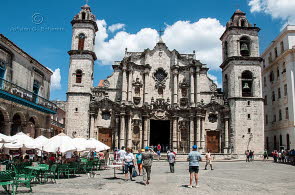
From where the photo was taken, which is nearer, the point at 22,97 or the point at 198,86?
the point at 22,97

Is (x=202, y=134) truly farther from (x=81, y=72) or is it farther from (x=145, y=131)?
(x=81, y=72)

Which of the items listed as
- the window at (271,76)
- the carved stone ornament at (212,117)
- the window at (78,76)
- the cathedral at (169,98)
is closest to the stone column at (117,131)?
the cathedral at (169,98)

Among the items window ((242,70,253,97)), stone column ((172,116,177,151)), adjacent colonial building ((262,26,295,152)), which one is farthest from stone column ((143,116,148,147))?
adjacent colonial building ((262,26,295,152))

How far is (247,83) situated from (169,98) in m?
9.12

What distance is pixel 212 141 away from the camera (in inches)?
1303

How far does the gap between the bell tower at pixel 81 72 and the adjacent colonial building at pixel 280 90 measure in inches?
891

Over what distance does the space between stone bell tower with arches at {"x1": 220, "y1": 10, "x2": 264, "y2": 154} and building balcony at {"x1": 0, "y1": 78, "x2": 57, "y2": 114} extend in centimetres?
1916

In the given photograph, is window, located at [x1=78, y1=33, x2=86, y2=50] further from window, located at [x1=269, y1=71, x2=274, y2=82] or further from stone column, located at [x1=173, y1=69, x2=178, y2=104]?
window, located at [x1=269, y1=71, x2=274, y2=82]

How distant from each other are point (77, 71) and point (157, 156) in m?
13.2

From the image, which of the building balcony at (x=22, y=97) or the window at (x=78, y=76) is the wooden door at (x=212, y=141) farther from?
the building balcony at (x=22, y=97)

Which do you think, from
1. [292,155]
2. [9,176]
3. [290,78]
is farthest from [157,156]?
[9,176]

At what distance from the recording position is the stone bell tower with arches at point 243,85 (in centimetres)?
3141

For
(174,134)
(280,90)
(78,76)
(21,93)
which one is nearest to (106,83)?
(78,76)

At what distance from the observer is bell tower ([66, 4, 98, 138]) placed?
3144cm
